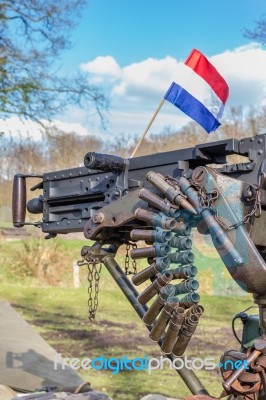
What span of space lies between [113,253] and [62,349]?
4.26 metres

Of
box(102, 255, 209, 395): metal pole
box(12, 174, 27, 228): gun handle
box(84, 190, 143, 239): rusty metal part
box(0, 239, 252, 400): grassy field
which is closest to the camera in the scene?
box(84, 190, 143, 239): rusty metal part

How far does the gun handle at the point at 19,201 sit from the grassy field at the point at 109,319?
1.14 meters

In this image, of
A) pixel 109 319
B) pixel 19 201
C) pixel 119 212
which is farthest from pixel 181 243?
pixel 109 319

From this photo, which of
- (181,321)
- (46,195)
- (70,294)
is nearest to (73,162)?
(70,294)

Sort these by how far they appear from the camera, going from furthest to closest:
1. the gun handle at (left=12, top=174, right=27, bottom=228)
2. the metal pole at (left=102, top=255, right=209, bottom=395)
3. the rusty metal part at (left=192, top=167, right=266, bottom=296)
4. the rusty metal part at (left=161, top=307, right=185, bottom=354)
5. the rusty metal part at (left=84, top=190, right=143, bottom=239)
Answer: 1. the gun handle at (left=12, top=174, right=27, bottom=228)
2. the metal pole at (left=102, top=255, right=209, bottom=395)
3. the rusty metal part at (left=84, top=190, right=143, bottom=239)
4. the rusty metal part at (left=161, top=307, right=185, bottom=354)
5. the rusty metal part at (left=192, top=167, right=266, bottom=296)

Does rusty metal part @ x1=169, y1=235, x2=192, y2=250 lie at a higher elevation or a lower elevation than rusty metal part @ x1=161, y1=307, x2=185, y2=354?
higher

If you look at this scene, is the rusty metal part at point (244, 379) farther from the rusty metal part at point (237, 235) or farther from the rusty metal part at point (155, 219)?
the rusty metal part at point (155, 219)

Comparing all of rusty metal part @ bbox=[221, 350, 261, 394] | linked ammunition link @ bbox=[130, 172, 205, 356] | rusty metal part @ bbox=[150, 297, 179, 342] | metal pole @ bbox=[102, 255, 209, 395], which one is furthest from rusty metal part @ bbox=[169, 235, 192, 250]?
metal pole @ bbox=[102, 255, 209, 395]

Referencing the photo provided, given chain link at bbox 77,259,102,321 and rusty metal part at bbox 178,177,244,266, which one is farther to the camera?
chain link at bbox 77,259,102,321

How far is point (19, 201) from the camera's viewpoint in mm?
3666

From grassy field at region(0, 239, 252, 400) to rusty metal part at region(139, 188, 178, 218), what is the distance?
134 cm

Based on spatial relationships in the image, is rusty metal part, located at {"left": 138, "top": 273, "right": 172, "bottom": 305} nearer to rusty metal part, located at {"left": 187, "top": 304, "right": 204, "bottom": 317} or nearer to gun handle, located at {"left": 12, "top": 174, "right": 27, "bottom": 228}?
rusty metal part, located at {"left": 187, "top": 304, "right": 204, "bottom": 317}

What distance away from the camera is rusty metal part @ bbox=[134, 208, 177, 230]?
255 centimetres

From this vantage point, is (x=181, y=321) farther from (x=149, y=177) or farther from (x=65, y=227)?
(x=65, y=227)
